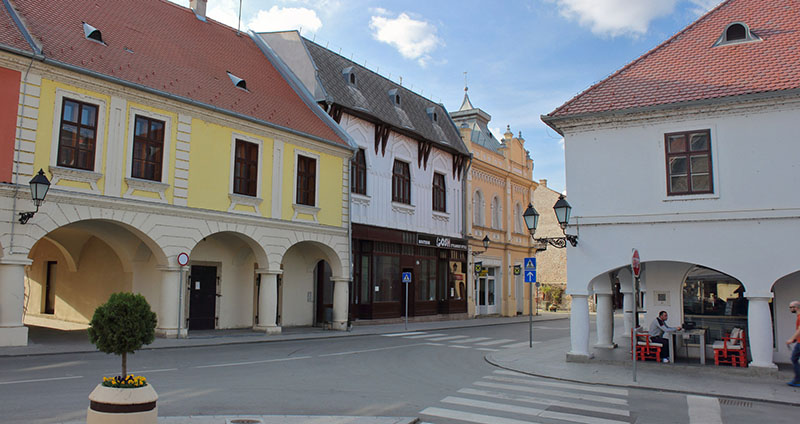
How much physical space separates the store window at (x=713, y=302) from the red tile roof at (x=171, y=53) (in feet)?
46.2

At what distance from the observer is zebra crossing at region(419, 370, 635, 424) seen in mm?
8570

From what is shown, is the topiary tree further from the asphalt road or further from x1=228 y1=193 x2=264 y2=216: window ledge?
x1=228 y1=193 x2=264 y2=216: window ledge

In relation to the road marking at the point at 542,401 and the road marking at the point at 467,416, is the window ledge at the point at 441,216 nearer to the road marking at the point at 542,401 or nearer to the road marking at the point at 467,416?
the road marking at the point at 542,401

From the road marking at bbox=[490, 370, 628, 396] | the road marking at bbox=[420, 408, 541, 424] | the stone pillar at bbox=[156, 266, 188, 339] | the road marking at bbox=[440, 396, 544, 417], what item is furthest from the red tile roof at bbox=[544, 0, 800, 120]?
the stone pillar at bbox=[156, 266, 188, 339]

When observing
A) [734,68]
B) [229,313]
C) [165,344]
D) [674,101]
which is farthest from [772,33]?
[229,313]

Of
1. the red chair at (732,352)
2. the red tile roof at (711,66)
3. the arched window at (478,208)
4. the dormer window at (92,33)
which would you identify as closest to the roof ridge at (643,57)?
the red tile roof at (711,66)

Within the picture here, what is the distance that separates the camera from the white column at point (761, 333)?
12758mm

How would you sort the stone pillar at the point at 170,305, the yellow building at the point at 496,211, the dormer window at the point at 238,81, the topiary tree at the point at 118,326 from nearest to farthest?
the topiary tree at the point at 118,326 → the stone pillar at the point at 170,305 → the dormer window at the point at 238,81 → the yellow building at the point at 496,211

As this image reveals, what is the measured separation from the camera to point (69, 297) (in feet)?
74.3

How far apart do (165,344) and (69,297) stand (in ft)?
27.1

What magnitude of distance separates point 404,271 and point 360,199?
5.01m

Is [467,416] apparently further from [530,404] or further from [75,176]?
[75,176]

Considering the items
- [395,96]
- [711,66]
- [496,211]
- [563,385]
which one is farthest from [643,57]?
[496,211]

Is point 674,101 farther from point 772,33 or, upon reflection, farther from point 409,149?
point 409,149
